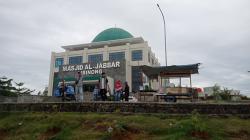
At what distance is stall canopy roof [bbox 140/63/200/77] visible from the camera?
1507 cm

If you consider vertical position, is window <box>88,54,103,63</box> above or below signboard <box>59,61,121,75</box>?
above

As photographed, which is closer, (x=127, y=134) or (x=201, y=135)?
(x=201, y=135)

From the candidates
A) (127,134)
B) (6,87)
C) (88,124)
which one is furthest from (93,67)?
(127,134)

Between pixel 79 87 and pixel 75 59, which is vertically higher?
pixel 75 59

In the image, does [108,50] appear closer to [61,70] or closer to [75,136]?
[61,70]

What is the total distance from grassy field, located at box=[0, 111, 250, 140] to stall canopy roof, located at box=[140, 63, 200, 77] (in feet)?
19.5

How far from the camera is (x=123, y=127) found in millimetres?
8398

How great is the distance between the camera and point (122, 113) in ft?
33.3

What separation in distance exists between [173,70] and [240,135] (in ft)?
25.4

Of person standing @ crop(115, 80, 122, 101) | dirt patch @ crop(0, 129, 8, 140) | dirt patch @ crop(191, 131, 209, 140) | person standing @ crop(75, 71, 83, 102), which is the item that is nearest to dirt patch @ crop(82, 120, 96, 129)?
dirt patch @ crop(0, 129, 8, 140)

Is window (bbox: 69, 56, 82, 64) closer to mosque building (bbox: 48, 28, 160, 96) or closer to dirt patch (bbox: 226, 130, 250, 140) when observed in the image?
mosque building (bbox: 48, 28, 160, 96)

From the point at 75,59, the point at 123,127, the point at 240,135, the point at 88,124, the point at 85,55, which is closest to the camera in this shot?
the point at 240,135

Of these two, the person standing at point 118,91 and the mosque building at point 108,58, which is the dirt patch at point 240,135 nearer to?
the person standing at point 118,91

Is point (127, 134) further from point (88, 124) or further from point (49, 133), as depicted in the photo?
point (49, 133)
